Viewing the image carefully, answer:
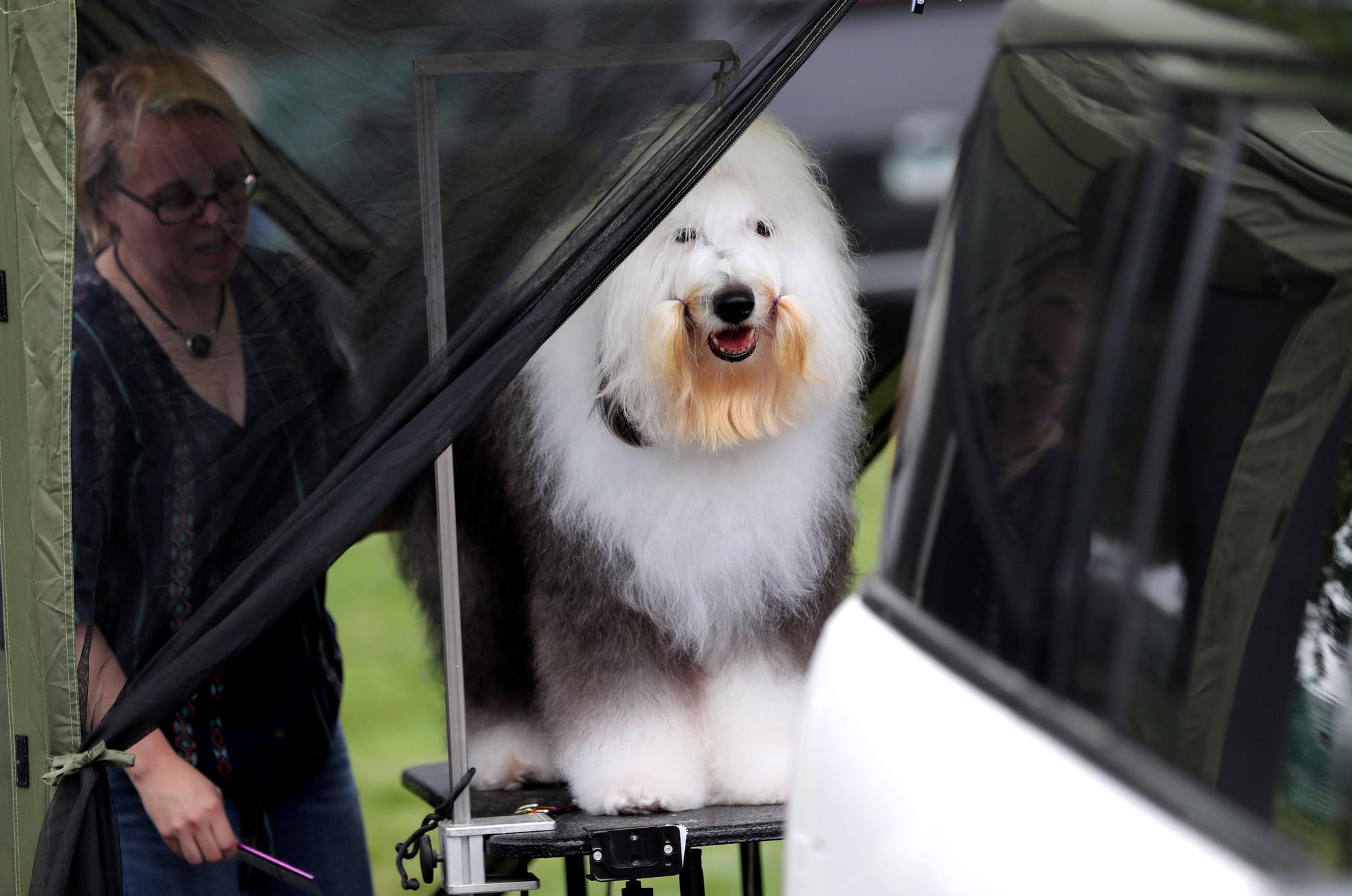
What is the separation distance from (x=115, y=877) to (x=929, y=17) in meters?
2.45

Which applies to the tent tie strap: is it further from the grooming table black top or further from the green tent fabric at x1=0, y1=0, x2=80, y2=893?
the grooming table black top

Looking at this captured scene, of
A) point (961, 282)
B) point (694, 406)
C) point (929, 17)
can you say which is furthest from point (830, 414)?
point (929, 17)

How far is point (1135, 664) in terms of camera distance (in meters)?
1.23

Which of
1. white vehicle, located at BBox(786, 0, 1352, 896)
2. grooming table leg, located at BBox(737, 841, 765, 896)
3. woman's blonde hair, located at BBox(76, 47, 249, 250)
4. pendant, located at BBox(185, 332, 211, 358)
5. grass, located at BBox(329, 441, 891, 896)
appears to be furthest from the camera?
grass, located at BBox(329, 441, 891, 896)

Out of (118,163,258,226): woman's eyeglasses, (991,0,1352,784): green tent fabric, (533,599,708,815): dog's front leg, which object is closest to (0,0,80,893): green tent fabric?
(118,163,258,226): woman's eyeglasses

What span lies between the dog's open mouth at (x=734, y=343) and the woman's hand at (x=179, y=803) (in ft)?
3.69

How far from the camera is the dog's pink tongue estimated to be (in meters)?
2.29

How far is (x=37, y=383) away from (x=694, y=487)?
103 centimetres

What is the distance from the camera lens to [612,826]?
2.18 meters

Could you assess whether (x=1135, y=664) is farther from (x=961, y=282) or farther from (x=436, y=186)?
(x=436, y=186)

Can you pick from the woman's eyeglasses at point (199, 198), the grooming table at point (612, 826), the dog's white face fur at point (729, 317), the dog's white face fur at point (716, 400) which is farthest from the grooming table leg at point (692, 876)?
the woman's eyeglasses at point (199, 198)

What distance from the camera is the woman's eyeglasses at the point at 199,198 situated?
1860 millimetres

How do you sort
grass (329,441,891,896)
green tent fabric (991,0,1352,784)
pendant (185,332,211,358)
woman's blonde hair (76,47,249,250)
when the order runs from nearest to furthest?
1. green tent fabric (991,0,1352,784)
2. woman's blonde hair (76,47,249,250)
3. pendant (185,332,211,358)
4. grass (329,441,891,896)

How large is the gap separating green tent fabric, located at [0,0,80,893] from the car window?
1.22 m
